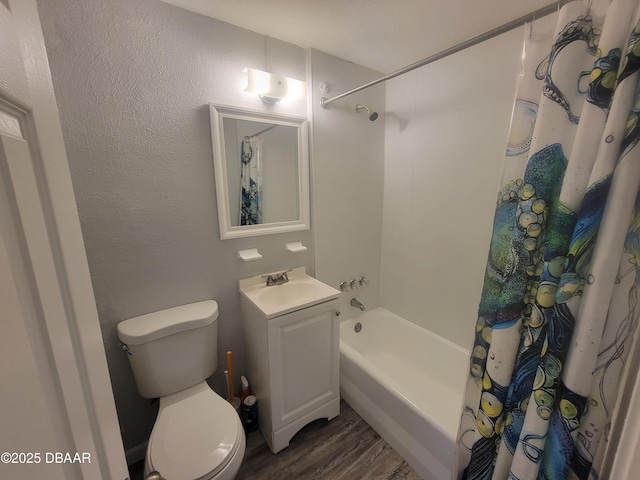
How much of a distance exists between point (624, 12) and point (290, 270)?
5.85ft

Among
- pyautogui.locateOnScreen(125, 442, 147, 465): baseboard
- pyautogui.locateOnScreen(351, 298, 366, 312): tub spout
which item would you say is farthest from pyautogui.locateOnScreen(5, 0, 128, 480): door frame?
pyautogui.locateOnScreen(351, 298, 366, 312): tub spout

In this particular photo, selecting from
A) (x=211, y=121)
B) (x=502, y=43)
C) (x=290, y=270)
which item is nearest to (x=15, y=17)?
(x=211, y=121)

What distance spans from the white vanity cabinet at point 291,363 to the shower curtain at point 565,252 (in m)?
0.85

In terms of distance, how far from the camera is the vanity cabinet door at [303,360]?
57.1 inches

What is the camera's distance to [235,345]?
68.9 inches

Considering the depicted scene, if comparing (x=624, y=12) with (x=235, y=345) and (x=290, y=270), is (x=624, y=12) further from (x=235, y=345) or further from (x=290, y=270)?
(x=235, y=345)

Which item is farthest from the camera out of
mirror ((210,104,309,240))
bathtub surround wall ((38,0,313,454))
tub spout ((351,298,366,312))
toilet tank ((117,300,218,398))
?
tub spout ((351,298,366,312))

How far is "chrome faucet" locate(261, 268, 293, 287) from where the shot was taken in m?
1.80

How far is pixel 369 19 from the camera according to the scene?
1.44 metres

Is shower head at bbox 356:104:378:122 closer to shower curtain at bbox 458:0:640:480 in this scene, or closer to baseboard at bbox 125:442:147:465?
shower curtain at bbox 458:0:640:480

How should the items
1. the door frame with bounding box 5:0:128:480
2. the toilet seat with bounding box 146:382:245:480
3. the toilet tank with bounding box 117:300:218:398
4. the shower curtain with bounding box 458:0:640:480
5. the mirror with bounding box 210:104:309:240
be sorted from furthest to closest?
the mirror with bounding box 210:104:309:240, the toilet tank with bounding box 117:300:218:398, the toilet seat with bounding box 146:382:245:480, the shower curtain with bounding box 458:0:640:480, the door frame with bounding box 5:0:128:480

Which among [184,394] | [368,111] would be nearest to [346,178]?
[368,111]

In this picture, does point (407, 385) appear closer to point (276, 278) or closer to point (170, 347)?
point (276, 278)

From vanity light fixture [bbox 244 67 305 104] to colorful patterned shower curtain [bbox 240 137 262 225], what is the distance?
0.26 meters
